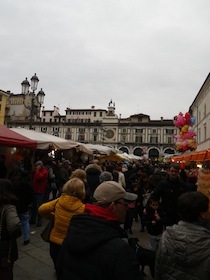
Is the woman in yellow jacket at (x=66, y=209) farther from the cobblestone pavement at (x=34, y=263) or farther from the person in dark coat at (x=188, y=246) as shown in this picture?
the person in dark coat at (x=188, y=246)

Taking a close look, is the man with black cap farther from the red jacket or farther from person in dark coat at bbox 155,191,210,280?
the red jacket

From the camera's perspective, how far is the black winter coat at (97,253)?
4.58 ft

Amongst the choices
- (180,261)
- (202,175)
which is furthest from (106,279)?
(202,175)

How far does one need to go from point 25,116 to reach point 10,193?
65.6m

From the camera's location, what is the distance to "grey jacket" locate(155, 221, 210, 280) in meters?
1.91

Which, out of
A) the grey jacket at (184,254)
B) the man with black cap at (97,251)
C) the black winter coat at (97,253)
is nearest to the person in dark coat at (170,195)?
the grey jacket at (184,254)

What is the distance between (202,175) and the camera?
6488 mm

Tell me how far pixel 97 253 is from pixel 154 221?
2.90 meters

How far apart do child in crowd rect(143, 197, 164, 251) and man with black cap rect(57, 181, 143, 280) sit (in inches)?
103

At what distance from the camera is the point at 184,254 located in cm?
195

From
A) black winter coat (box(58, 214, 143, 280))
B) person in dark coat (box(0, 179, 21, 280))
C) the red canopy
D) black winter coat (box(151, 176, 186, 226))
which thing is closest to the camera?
black winter coat (box(58, 214, 143, 280))

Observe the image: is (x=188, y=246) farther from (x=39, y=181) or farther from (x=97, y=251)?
(x=39, y=181)

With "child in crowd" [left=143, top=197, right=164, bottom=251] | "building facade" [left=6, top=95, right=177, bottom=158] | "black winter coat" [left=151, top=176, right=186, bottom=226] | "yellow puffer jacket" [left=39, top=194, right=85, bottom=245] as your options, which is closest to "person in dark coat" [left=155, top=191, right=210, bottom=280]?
"yellow puffer jacket" [left=39, top=194, right=85, bottom=245]

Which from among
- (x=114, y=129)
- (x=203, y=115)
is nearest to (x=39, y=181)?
(x=203, y=115)
